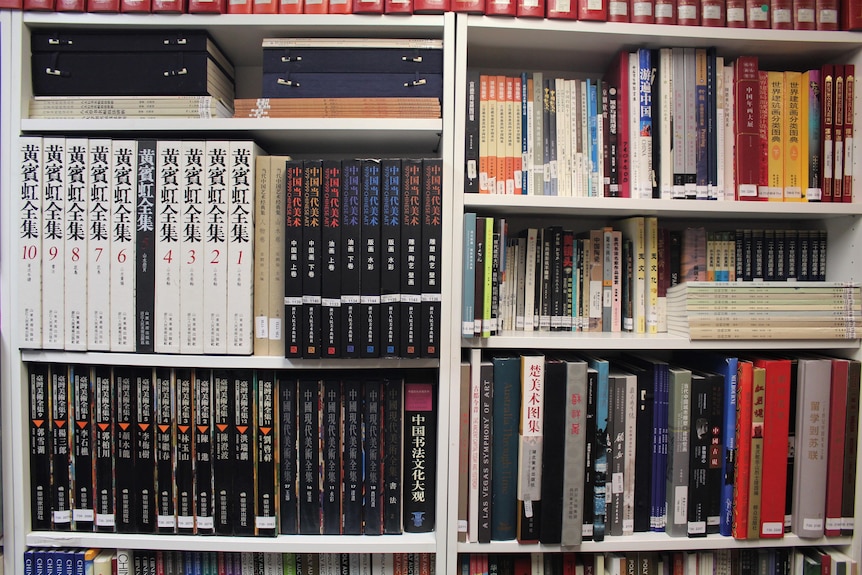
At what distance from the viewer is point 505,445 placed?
1095mm

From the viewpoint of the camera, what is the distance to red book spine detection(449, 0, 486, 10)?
1.06m

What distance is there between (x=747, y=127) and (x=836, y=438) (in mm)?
754

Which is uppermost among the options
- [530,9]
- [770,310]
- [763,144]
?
[530,9]

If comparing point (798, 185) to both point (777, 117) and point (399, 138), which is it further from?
point (399, 138)

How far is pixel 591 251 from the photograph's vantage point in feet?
3.93

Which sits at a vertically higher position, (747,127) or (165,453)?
(747,127)

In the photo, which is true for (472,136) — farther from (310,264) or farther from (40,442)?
(40,442)

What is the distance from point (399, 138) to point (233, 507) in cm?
95

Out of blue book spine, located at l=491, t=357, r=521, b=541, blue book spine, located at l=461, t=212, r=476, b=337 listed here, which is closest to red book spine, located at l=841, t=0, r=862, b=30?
blue book spine, located at l=461, t=212, r=476, b=337

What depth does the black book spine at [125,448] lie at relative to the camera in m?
1.10

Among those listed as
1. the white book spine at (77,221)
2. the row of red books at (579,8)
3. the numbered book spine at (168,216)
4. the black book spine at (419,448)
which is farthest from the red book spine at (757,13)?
the white book spine at (77,221)

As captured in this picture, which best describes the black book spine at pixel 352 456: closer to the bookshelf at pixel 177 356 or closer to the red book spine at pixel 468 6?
the bookshelf at pixel 177 356

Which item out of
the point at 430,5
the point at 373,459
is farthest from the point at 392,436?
the point at 430,5

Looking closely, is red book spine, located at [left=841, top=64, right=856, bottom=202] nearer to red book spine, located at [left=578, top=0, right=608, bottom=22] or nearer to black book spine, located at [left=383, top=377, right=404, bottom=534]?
red book spine, located at [left=578, top=0, right=608, bottom=22]
